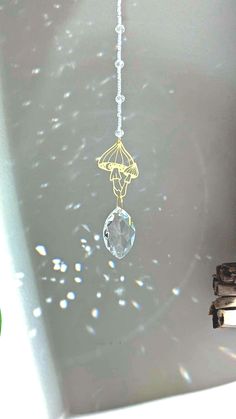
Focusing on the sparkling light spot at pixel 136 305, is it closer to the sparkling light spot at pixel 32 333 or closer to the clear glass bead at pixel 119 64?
the sparkling light spot at pixel 32 333

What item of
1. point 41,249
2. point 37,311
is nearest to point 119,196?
point 41,249

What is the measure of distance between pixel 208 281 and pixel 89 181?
327 mm

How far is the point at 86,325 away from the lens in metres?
1.28

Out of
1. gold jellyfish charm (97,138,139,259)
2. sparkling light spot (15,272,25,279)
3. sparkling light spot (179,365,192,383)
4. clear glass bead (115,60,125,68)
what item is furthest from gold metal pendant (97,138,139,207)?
sparkling light spot (179,365,192,383)

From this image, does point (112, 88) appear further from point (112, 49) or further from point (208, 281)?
point (208, 281)

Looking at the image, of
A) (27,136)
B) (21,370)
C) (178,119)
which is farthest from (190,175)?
(21,370)

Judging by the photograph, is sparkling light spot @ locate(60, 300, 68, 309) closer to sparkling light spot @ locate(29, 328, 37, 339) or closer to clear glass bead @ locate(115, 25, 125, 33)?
sparkling light spot @ locate(29, 328, 37, 339)

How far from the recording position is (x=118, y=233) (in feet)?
3.84

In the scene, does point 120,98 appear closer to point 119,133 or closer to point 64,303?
point 119,133

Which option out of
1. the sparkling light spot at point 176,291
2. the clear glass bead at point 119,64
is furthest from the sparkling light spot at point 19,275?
the clear glass bead at point 119,64

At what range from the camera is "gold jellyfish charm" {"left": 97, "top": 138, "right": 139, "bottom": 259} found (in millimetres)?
1170

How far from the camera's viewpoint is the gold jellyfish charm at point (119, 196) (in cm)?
117

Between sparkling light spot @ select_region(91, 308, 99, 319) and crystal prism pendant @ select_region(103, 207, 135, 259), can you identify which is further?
sparkling light spot @ select_region(91, 308, 99, 319)

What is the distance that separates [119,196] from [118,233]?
0.12 metres
